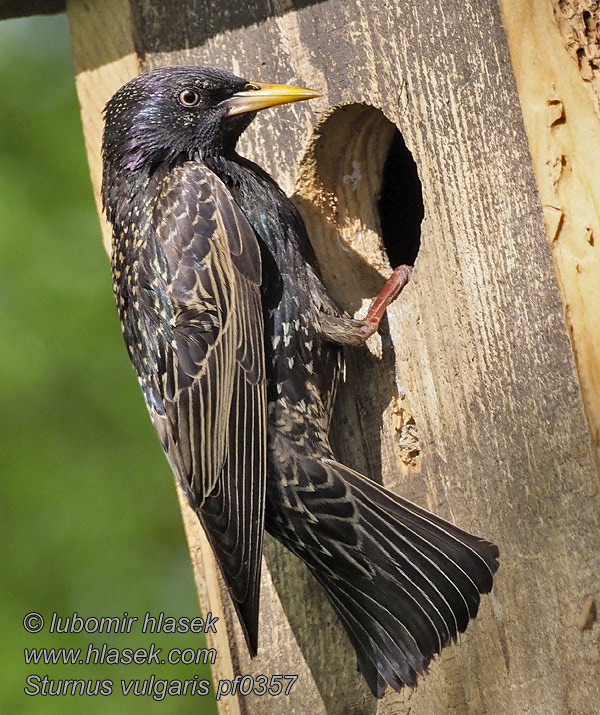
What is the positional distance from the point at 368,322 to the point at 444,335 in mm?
238

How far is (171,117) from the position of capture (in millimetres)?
2918

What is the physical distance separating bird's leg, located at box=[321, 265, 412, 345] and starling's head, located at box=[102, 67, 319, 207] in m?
0.62

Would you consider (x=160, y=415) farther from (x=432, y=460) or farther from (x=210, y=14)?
(x=210, y=14)

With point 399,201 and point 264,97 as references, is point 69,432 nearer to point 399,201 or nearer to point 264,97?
point 399,201

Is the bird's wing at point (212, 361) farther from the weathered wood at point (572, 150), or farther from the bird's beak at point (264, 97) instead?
the weathered wood at point (572, 150)

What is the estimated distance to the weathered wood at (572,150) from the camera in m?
2.18

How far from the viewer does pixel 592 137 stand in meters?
2.17

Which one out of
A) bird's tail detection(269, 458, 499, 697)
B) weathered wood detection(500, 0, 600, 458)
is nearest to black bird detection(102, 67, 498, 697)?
bird's tail detection(269, 458, 499, 697)

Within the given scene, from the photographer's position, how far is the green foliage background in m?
4.71

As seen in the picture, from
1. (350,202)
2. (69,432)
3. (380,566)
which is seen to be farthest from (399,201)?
(69,432)

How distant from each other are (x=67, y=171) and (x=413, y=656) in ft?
10.7

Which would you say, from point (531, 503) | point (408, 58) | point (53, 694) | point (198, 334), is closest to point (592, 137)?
point (408, 58)

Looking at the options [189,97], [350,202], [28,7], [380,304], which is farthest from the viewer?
[28,7]

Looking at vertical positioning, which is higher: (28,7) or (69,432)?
(28,7)
